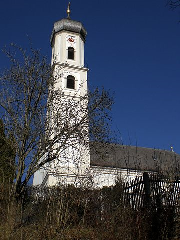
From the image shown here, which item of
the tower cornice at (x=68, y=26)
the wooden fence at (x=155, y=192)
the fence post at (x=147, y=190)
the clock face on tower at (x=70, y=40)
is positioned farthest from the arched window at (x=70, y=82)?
the fence post at (x=147, y=190)

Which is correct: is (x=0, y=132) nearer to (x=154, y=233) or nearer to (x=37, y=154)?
(x=37, y=154)

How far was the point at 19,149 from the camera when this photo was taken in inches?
412

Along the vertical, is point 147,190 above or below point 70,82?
below

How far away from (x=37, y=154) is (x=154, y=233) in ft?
18.0

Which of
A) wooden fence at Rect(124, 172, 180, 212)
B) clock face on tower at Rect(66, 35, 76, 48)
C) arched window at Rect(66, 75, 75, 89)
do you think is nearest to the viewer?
wooden fence at Rect(124, 172, 180, 212)

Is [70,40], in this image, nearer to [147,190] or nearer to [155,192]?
[147,190]

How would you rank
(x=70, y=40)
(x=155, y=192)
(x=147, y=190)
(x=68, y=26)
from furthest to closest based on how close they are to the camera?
(x=68, y=26) → (x=70, y=40) → (x=147, y=190) → (x=155, y=192)

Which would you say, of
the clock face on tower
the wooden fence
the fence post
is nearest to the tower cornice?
the clock face on tower

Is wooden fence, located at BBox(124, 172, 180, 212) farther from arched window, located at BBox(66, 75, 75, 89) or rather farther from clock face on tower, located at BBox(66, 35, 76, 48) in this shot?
clock face on tower, located at BBox(66, 35, 76, 48)

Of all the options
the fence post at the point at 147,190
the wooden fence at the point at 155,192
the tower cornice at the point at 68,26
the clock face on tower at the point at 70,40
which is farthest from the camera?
the tower cornice at the point at 68,26

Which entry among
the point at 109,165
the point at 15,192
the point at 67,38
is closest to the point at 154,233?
the point at 15,192

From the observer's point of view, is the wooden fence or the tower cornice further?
the tower cornice

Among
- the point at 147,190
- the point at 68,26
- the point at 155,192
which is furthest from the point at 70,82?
the point at 155,192

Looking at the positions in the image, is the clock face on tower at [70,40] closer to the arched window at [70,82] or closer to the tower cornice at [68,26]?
the tower cornice at [68,26]
